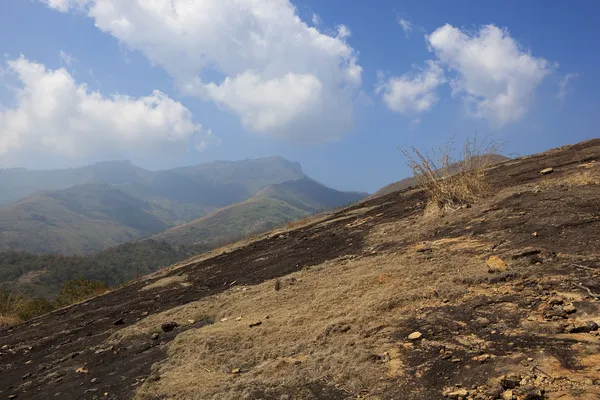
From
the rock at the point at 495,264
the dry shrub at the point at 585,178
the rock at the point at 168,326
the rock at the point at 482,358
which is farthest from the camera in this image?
the dry shrub at the point at 585,178

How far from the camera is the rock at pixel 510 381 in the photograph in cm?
279

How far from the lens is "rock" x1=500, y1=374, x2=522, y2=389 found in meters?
2.79

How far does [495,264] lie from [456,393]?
9.05 feet

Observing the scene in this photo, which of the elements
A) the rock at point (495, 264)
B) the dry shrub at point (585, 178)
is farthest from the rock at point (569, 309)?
the dry shrub at point (585, 178)

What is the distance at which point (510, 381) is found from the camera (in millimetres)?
2820

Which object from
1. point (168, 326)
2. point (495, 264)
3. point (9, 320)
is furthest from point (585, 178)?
point (9, 320)

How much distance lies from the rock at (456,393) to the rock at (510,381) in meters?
0.27

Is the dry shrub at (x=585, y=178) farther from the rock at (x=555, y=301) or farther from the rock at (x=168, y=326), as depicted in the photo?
the rock at (x=168, y=326)

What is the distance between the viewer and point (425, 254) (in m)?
6.46

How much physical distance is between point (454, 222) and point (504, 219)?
1.09 meters

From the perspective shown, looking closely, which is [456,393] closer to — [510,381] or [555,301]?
[510,381]

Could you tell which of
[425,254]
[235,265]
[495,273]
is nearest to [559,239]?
[495,273]

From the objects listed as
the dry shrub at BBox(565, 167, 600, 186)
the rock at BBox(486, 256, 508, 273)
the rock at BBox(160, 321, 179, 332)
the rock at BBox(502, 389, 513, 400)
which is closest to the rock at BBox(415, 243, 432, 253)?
the rock at BBox(486, 256, 508, 273)

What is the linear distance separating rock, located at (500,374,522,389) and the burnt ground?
0.17 meters
